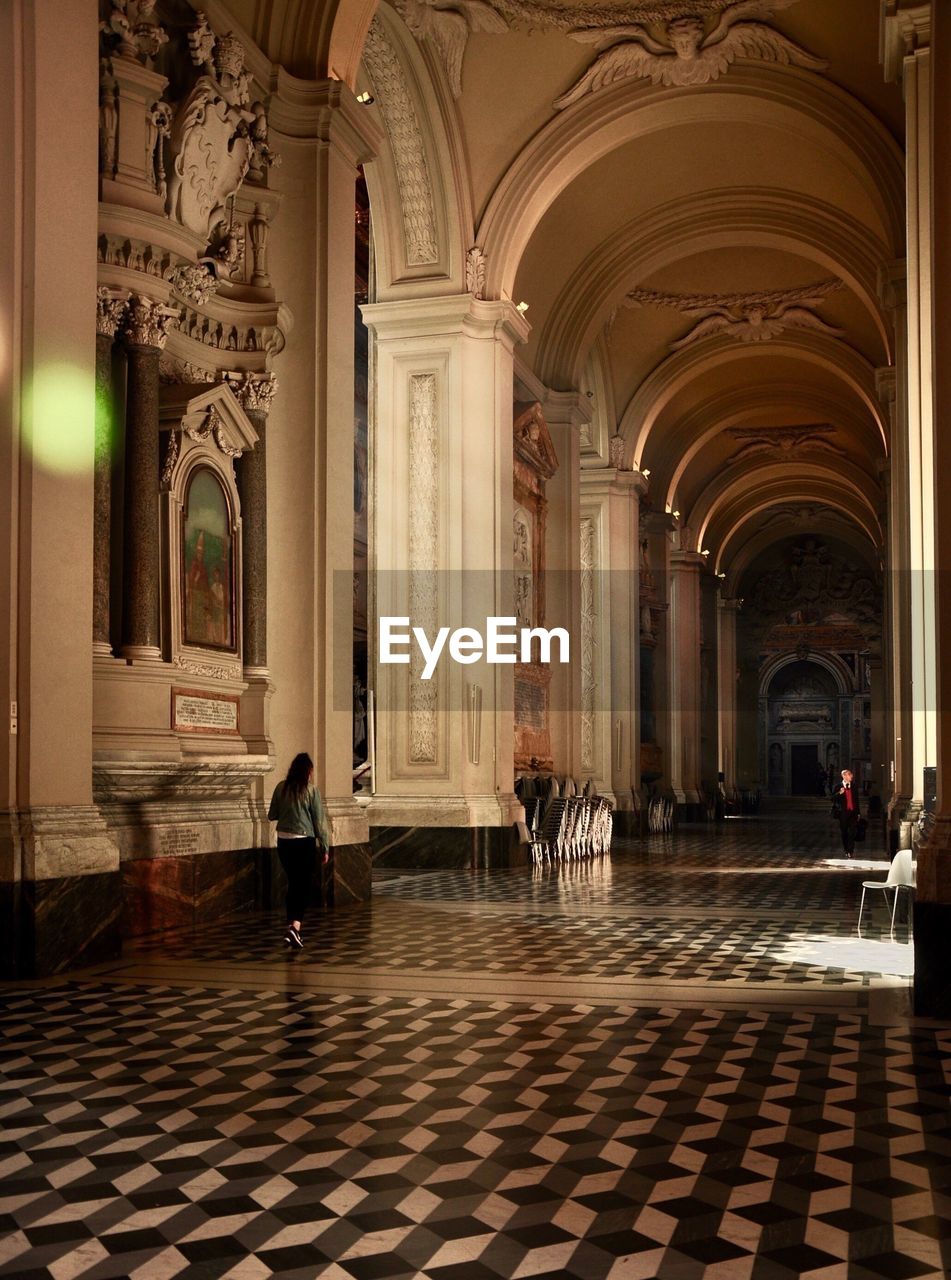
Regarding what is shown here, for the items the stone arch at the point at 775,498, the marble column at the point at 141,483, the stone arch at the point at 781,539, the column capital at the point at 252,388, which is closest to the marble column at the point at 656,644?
the stone arch at the point at 775,498

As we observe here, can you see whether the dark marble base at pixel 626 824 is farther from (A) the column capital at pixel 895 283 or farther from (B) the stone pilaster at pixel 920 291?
(B) the stone pilaster at pixel 920 291

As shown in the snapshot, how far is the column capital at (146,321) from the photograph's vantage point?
357 inches

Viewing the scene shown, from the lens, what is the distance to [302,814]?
893 cm

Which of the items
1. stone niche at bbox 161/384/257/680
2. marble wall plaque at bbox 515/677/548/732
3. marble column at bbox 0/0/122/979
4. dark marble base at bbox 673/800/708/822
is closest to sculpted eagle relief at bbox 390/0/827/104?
stone niche at bbox 161/384/257/680

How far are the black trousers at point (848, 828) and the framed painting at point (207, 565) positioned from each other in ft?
37.8

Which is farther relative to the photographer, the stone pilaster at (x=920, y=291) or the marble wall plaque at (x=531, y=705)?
the marble wall plaque at (x=531, y=705)

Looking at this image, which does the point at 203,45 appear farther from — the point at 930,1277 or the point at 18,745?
the point at 930,1277

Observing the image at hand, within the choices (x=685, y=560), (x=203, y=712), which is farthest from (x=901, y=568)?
(x=685, y=560)

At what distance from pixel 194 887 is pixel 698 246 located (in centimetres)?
1531

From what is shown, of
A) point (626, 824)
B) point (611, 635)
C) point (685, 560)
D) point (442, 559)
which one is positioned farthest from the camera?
point (685, 560)

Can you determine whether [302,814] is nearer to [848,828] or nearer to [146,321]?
[146,321]

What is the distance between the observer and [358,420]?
827 inches

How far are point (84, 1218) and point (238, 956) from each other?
4.65 m

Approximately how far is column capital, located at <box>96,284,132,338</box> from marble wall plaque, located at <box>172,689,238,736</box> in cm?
257
